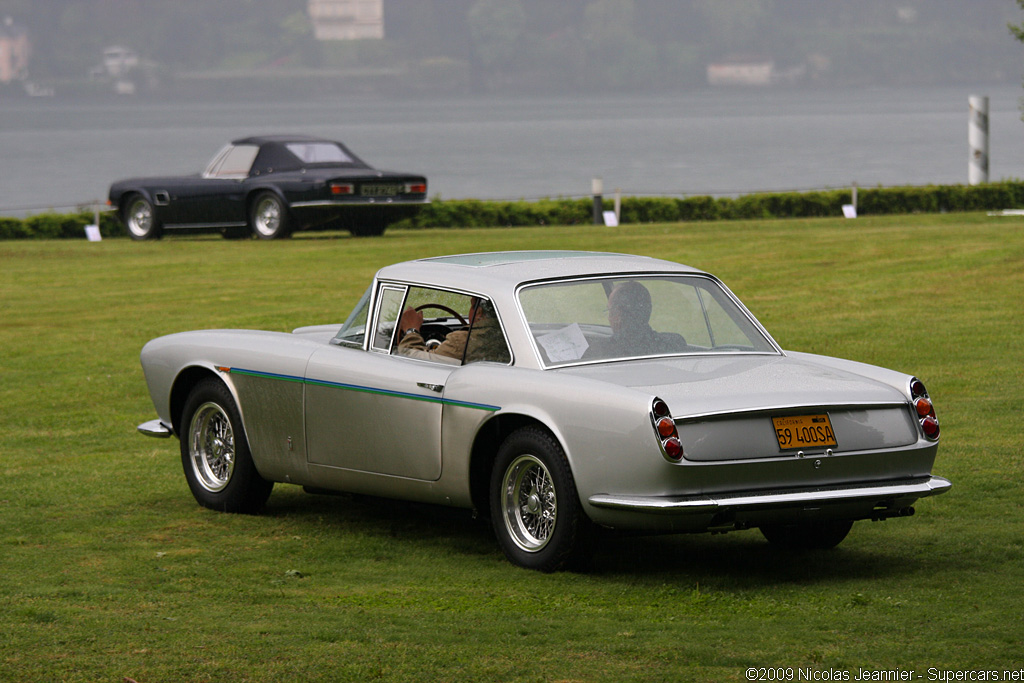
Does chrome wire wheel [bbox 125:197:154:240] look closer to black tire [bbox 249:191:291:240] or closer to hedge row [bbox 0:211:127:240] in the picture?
black tire [bbox 249:191:291:240]

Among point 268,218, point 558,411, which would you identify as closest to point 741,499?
point 558,411

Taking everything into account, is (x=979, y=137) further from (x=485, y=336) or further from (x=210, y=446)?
(x=485, y=336)

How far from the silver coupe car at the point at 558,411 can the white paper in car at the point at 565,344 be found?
1 centimetres

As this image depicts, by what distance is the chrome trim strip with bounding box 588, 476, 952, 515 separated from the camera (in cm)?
606

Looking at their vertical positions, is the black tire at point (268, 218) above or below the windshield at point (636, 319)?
above

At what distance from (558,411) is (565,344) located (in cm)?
58

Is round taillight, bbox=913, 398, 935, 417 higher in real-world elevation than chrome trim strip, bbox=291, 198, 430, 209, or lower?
lower

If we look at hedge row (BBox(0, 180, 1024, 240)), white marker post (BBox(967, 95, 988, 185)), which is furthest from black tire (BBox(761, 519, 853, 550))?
white marker post (BBox(967, 95, 988, 185))

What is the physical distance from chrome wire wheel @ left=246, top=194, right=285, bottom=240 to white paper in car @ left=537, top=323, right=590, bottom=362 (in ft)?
60.3

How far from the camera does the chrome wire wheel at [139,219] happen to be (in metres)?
26.2

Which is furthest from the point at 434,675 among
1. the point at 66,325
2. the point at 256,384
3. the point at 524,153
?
the point at 524,153

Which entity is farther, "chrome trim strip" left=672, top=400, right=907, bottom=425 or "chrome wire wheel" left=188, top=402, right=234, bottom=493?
"chrome wire wheel" left=188, top=402, right=234, bottom=493

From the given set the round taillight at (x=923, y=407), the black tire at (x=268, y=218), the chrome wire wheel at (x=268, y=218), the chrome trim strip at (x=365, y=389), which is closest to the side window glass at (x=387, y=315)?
the chrome trim strip at (x=365, y=389)

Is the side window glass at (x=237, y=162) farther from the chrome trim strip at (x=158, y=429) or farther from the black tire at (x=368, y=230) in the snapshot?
the chrome trim strip at (x=158, y=429)
